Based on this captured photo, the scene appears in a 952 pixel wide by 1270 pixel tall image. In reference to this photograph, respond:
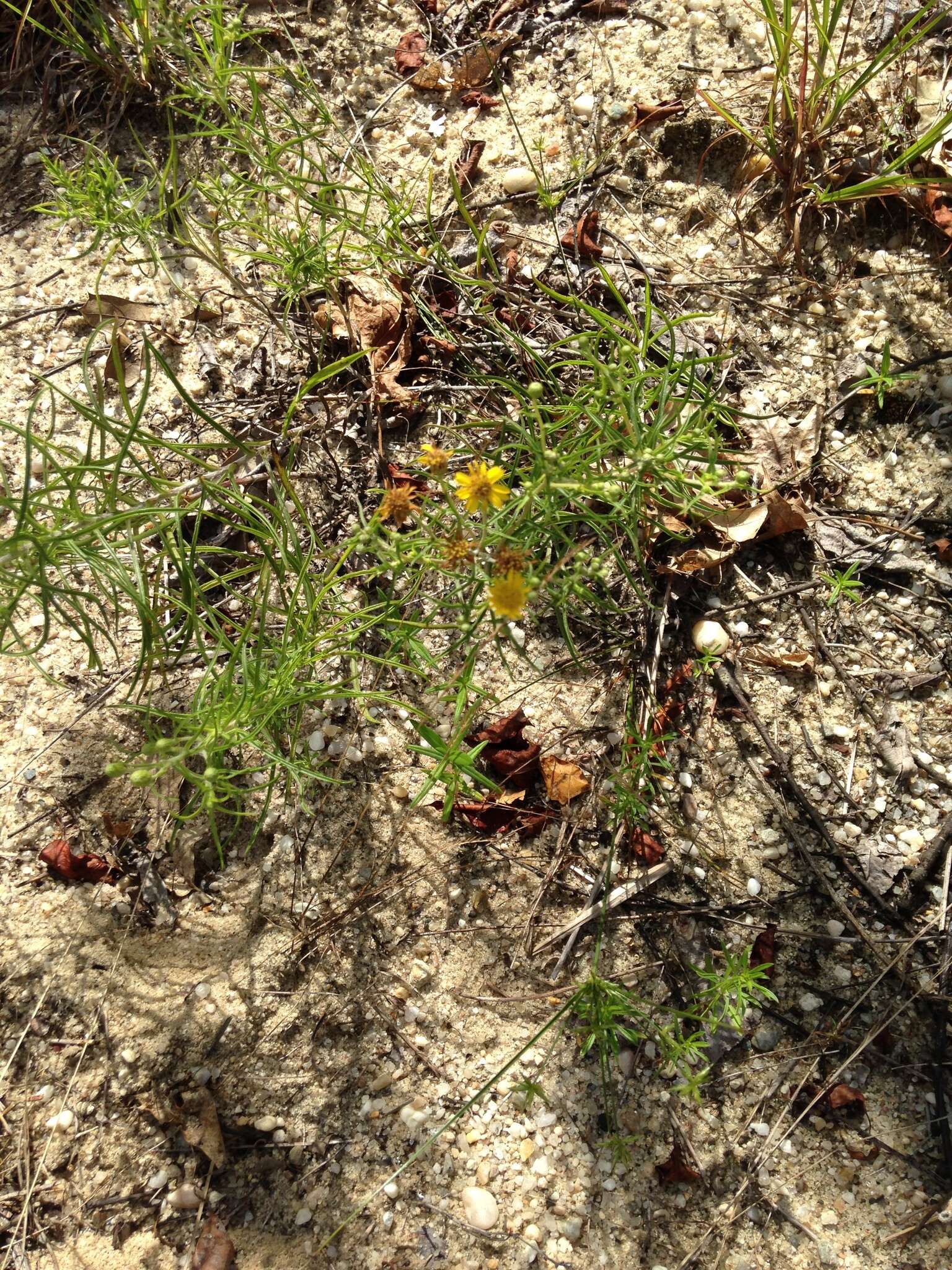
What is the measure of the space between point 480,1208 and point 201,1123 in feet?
2.16

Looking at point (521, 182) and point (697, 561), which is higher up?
point (521, 182)

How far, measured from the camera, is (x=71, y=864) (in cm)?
216

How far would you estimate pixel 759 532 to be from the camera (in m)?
2.23

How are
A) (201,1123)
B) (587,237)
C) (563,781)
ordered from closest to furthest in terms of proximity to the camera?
(201,1123)
(563,781)
(587,237)

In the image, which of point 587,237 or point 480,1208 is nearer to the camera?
point 480,1208

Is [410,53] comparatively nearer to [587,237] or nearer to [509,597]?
[587,237]

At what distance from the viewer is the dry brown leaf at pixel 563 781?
213 cm

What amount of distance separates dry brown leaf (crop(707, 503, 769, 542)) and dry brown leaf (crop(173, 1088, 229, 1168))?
1.84 metres

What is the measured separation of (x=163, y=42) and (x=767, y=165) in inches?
63.3

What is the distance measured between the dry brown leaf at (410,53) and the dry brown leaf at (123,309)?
1.12 meters

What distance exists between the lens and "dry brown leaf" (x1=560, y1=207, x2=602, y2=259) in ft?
8.15

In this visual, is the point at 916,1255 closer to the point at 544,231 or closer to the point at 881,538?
the point at 881,538

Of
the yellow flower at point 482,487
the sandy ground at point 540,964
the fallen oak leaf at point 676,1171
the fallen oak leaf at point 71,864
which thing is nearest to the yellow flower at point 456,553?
the yellow flower at point 482,487

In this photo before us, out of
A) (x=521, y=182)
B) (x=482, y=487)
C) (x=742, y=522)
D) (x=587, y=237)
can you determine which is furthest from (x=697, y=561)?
(x=521, y=182)
